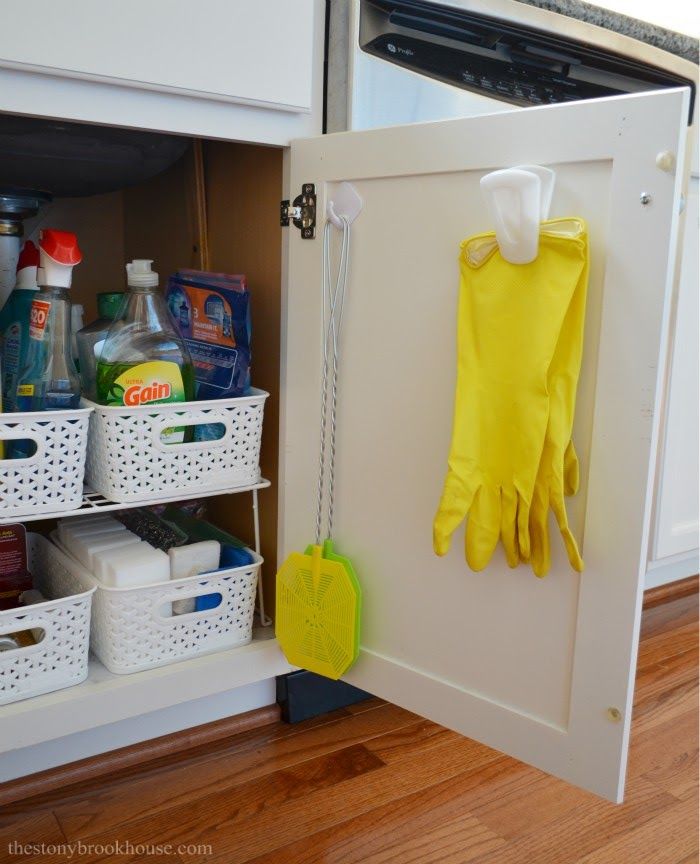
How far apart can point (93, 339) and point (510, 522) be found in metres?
0.65

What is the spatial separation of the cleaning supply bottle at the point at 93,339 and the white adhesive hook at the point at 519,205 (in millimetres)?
583

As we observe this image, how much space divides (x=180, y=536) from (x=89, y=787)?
36 centimetres

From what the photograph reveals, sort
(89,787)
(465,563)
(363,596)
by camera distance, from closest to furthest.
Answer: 1. (465,563)
2. (363,596)
3. (89,787)

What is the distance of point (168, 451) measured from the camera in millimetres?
1092

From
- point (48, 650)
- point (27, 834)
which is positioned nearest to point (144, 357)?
point (48, 650)

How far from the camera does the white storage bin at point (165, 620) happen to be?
1108mm

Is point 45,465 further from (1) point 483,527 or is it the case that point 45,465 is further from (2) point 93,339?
(1) point 483,527

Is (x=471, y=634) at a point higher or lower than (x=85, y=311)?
lower

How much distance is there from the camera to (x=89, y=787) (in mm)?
1149

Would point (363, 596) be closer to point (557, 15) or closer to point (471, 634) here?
point (471, 634)

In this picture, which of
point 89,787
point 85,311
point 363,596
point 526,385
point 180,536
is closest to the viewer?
point 526,385

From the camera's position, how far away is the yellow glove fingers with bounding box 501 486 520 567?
2.73ft

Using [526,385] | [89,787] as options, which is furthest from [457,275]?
[89,787]

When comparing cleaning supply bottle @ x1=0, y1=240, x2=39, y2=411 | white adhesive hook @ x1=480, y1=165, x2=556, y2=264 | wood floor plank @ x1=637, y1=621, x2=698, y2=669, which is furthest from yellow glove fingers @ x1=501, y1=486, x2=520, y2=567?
wood floor plank @ x1=637, y1=621, x2=698, y2=669
